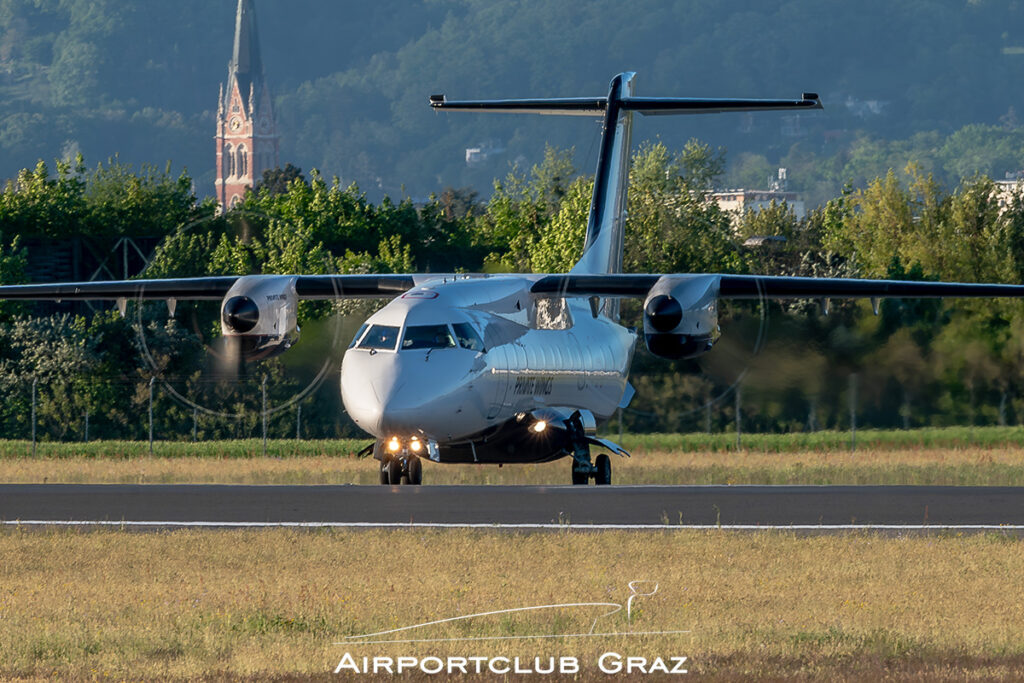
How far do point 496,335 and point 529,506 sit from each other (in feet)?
15.3

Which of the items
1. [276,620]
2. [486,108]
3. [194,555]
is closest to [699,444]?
[486,108]

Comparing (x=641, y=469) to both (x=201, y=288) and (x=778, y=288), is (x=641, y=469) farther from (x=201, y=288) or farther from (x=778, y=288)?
(x=201, y=288)

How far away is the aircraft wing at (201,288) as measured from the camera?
31.8 meters

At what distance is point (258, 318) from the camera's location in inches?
1158

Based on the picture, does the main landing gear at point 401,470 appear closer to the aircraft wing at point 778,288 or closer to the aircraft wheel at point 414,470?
the aircraft wheel at point 414,470

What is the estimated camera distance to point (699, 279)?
28.5 meters

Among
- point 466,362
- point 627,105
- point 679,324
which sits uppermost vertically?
point 627,105

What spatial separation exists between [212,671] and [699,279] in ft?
55.7

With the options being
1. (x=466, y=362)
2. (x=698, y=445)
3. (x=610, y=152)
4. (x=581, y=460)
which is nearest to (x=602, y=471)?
(x=581, y=460)

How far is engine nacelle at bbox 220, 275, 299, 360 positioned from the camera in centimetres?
2941

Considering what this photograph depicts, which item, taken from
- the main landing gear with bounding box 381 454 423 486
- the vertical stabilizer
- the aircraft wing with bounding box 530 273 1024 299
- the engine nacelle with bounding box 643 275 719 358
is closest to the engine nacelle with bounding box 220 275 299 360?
the main landing gear with bounding box 381 454 423 486

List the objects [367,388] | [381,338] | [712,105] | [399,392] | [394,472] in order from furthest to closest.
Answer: [712,105]
[394,472]
[381,338]
[367,388]
[399,392]

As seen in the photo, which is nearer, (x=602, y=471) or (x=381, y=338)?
(x=381, y=338)

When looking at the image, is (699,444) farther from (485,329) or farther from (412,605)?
(412,605)
